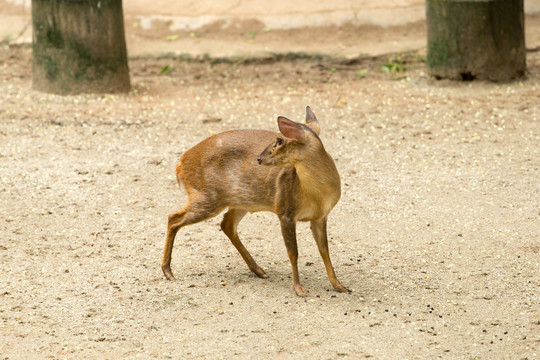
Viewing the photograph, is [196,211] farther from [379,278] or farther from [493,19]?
[493,19]

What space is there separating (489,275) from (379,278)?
0.64 meters

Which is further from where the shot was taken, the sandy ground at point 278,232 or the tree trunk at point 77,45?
the tree trunk at point 77,45

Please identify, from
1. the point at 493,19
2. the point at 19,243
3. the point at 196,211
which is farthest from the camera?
the point at 493,19

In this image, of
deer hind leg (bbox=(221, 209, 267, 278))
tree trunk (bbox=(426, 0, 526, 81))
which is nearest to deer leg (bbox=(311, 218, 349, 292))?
deer hind leg (bbox=(221, 209, 267, 278))

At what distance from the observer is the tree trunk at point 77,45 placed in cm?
831

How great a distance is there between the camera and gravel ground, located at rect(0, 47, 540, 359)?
159 inches

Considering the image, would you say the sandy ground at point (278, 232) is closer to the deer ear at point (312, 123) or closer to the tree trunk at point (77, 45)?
the tree trunk at point (77, 45)

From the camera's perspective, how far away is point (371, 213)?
5.76 m

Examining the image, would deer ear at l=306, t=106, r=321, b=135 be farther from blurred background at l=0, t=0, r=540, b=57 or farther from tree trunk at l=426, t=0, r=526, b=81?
blurred background at l=0, t=0, r=540, b=57

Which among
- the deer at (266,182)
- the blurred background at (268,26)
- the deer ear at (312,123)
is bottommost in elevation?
the deer at (266,182)

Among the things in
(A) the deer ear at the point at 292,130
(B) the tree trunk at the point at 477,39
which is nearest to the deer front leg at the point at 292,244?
(A) the deer ear at the point at 292,130

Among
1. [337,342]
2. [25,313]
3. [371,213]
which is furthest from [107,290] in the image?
[371,213]

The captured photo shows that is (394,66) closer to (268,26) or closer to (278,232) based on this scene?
(268,26)

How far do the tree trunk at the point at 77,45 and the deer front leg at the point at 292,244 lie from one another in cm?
469
